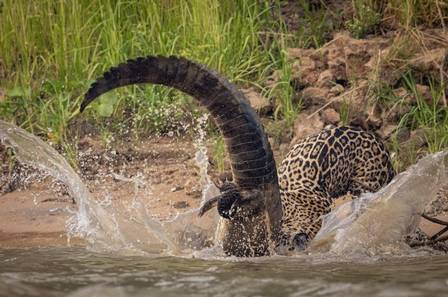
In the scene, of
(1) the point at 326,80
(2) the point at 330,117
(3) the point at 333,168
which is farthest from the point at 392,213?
(1) the point at 326,80

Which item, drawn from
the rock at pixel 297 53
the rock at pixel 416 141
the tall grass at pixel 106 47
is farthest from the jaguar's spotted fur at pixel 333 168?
the rock at pixel 297 53

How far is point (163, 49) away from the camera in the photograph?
29.8ft

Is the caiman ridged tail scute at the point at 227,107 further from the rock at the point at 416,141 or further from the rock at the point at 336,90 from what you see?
the rock at the point at 336,90

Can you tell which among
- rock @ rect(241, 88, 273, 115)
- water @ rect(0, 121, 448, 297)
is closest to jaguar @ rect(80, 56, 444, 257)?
water @ rect(0, 121, 448, 297)

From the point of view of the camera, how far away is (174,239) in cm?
641

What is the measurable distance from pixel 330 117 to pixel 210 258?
3141 millimetres

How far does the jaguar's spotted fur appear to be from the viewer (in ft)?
21.4

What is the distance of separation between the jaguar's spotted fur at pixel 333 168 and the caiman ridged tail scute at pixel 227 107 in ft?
2.80

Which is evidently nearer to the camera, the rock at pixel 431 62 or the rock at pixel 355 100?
the rock at pixel 355 100

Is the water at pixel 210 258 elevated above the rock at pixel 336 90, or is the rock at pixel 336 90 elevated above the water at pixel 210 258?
the rock at pixel 336 90

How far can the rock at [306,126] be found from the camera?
8.40 meters

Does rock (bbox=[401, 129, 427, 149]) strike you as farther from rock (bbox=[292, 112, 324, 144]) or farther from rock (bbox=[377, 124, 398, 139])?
rock (bbox=[292, 112, 324, 144])

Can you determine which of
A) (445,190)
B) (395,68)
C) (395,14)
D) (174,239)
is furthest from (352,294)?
(395,14)

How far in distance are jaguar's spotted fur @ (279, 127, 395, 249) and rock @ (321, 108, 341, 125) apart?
71.5 inches
